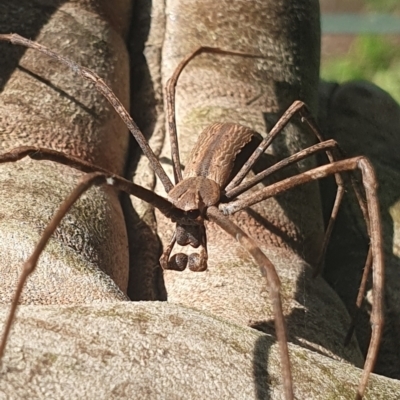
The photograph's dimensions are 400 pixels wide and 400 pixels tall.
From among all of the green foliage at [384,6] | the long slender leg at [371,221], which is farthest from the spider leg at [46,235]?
the green foliage at [384,6]

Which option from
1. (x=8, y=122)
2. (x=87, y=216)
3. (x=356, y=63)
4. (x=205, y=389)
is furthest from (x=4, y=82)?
(x=356, y=63)

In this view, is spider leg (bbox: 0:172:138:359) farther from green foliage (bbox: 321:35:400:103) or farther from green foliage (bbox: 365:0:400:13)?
green foliage (bbox: 365:0:400:13)

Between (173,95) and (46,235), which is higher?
(173,95)

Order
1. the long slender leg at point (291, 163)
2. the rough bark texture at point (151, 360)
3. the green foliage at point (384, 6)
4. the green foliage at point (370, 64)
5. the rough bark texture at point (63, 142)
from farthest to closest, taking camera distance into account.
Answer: the green foliage at point (384, 6)
the green foliage at point (370, 64)
the long slender leg at point (291, 163)
the rough bark texture at point (63, 142)
the rough bark texture at point (151, 360)

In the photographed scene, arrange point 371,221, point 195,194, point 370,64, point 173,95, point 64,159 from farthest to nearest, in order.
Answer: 1. point 370,64
2. point 173,95
3. point 195,194
4. point 64,159
5. point 371,221

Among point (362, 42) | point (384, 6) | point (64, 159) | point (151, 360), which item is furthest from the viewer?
Result: point (384, 6)

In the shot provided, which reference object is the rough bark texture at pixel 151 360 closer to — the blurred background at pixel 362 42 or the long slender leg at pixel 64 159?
the long slender leg at pixel 64 159

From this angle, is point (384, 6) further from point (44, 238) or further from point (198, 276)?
point (44, 238)

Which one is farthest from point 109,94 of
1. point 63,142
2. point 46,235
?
point 46,235

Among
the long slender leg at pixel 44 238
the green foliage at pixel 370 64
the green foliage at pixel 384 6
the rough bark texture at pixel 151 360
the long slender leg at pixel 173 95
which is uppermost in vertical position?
the green foliage at pixel 384 6
